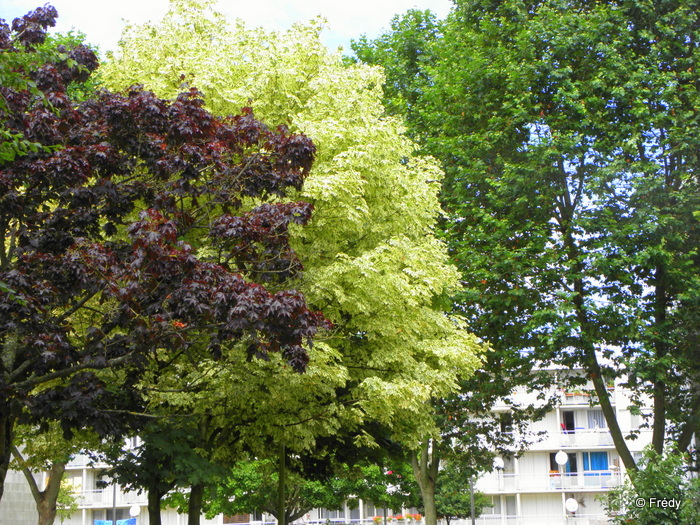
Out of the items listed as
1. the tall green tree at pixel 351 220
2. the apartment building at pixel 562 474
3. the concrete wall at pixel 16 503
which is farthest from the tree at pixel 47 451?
the apartment building at pixel 562 474

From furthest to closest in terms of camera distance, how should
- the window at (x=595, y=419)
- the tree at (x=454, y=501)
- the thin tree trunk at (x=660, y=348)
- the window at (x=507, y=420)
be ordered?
the window at (x=595, y=419)
the tree at (x=454, y=501)
the window at (x=507, y=420)
the thin tree trunk at (x=660, y=348)

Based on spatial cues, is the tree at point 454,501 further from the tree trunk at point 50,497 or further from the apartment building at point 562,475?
the tree trunk at point 50,497

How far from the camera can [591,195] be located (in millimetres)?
21906

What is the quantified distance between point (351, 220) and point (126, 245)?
17.3 ft

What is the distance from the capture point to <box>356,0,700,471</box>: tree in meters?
21.2

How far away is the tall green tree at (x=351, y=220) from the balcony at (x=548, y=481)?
43.1m

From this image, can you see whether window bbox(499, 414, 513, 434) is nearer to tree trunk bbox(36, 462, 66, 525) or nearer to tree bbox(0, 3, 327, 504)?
tree bbox(0, 3, 327, 504)

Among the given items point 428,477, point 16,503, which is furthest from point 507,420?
point 16,503

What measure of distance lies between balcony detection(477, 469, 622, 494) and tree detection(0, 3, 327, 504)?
48.9m

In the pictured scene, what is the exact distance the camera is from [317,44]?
19.0 meters

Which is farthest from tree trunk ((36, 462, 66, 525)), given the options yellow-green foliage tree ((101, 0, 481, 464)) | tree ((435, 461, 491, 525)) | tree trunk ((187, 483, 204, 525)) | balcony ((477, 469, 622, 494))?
balcony ((477, 469, 622, 494))

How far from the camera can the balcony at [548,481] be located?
58.1m

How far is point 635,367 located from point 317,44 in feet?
37.0

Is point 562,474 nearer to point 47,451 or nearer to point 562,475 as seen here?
point 562,475
